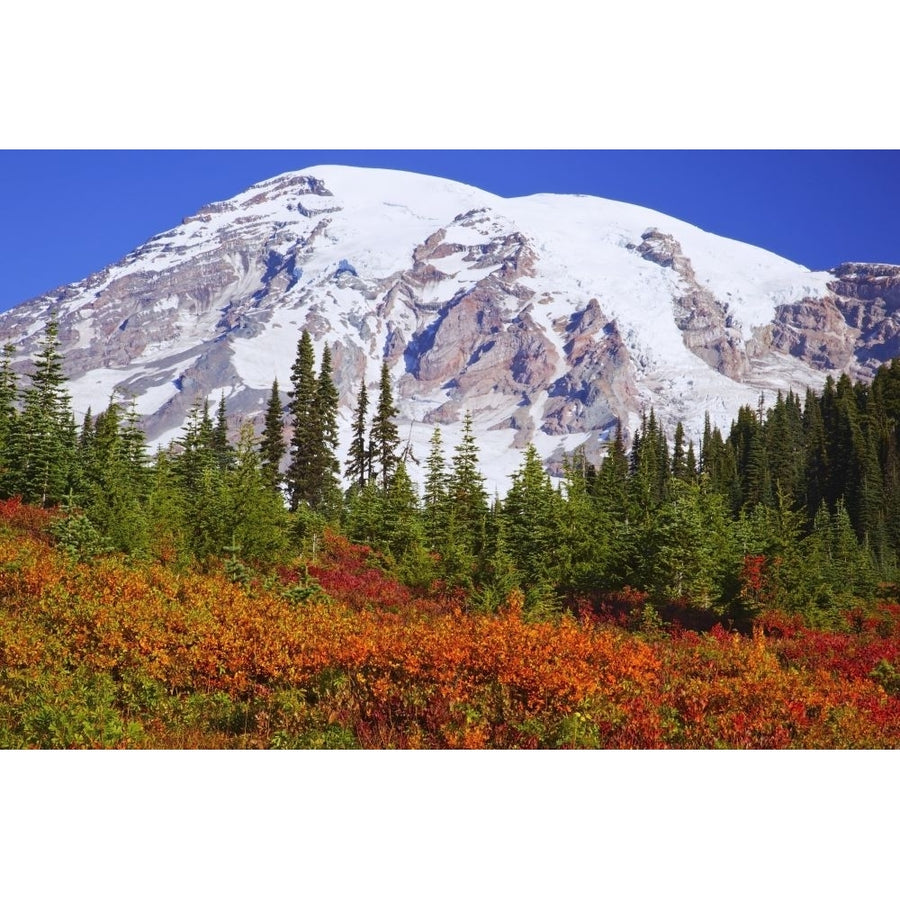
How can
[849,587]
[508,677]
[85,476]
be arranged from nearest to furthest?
[508,677] → [85,476] → [849,587]

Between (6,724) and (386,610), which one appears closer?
(6,724)

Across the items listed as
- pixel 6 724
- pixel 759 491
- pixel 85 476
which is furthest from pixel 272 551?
pixel 759 491

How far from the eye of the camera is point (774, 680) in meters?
10.9

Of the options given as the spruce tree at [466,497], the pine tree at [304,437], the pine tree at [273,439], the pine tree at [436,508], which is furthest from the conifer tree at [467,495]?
the pine tree at [304,437]

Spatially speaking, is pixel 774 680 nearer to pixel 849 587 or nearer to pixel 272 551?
pixel 272 551

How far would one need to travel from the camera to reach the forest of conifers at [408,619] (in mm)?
9719

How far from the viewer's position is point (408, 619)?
61.6 feet

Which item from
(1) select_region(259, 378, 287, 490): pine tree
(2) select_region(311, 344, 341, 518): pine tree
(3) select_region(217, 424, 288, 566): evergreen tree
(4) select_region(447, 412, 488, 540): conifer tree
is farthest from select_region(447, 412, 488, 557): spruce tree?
(1) select_region(259, 378, 287, 490): pine tree

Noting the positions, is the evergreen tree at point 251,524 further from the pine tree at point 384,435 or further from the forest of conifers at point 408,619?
the pine tree at point 384,435

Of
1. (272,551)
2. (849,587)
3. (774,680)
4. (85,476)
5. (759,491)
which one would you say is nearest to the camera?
(774,680)

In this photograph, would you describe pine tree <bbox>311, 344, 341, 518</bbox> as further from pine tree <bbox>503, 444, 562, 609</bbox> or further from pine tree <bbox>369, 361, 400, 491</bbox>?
pine tree <bbox>503, 444, 562, 609</bbox>
